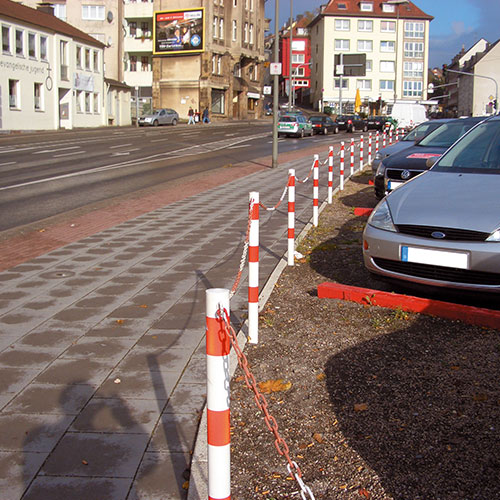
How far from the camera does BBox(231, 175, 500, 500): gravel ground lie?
3416 millimetres

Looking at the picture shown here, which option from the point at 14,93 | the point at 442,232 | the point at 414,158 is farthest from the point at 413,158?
the point at 14,93

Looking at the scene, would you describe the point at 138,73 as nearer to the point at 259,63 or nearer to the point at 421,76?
the point at 259,63

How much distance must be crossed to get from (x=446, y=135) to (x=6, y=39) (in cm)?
3734

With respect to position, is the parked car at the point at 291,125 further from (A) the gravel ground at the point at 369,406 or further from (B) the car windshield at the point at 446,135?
(A) the gravel ground at the point at 369,406

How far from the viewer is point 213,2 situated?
73000 mm

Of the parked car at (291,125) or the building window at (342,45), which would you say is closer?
the parked car at (291,125)

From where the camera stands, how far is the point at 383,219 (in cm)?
648

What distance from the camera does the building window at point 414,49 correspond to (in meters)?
106

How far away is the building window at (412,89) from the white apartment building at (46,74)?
201ft

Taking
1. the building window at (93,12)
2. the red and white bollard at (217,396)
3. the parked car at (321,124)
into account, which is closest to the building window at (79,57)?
the parked car at (321,124)

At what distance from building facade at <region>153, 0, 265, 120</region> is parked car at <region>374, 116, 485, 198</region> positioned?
60.0 metres

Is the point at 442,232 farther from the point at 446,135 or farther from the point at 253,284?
the point at 446,135

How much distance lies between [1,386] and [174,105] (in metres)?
71.9

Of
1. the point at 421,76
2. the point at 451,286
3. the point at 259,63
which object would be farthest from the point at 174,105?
the point at 451,286
